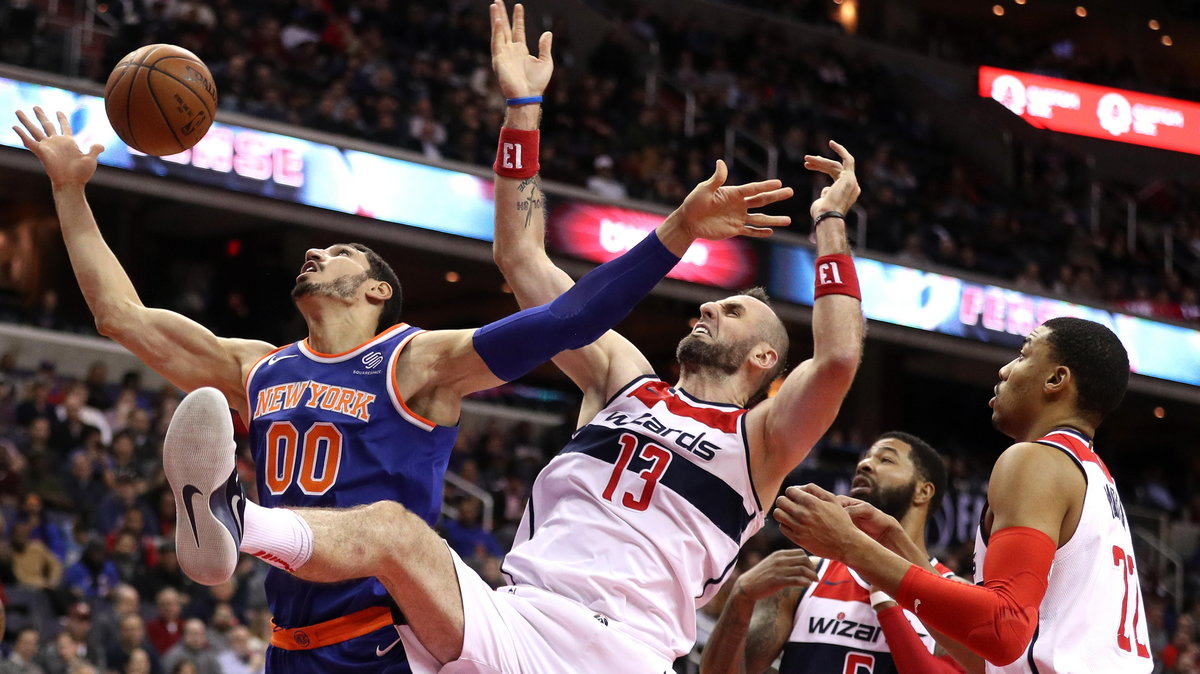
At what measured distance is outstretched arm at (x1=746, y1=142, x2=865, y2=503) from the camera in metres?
4.55

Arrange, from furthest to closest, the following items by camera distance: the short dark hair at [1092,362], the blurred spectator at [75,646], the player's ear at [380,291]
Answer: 1. the blurred spectator at [75,646]
2. the player's ear at [380,291]
3. the short dark hair at [1092,362]

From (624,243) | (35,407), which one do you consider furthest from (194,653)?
(624,243)

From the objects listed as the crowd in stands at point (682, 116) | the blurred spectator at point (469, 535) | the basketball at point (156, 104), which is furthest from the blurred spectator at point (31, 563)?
the basketball at point (156, 104)

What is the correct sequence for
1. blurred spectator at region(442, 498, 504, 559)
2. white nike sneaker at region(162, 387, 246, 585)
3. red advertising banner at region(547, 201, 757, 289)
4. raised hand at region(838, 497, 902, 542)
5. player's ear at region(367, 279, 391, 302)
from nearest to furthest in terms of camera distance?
1. white nike sneaker at region(162, 387, 246, 585)
2. raised hand at region(838, 497, 902, 542)
3. player's ear at region(367, 279, 391, 302)
4. blurred spectator at region(442, 498, 504, 559)
5. red advertising banner at region(547, 201, 757, 289)

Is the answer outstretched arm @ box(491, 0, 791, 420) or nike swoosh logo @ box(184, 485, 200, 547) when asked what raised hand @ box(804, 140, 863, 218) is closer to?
outstretched arm @ box(491, 0, 791, 420)

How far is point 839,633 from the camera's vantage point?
17.9 feet

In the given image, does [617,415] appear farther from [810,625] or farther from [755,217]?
[810,625]

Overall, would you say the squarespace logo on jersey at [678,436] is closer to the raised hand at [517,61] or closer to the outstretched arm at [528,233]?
the outstretched arm at [528,233]

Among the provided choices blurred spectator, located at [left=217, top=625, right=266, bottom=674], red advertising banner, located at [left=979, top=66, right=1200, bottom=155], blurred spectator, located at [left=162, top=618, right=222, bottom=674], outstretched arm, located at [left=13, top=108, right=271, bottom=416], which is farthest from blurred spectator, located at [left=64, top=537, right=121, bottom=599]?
red advertising banner, located at [left=979, top=66, right=1200, bottom=155]

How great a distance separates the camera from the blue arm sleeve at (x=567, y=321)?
170 inches

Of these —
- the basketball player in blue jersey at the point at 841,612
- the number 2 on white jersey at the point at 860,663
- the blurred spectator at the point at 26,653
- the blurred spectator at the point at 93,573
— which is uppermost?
the basketball player in blue jersey at the point at 841,612

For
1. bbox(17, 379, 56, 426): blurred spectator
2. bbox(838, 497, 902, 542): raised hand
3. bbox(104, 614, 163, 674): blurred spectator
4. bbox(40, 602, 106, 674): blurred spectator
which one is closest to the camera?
bbox(838, 497, 902, 542): raised hand

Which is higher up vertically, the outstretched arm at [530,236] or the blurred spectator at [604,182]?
the blurred spectator at [604,182]

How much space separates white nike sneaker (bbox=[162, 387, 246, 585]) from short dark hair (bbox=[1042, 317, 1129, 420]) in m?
2.49
